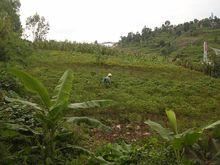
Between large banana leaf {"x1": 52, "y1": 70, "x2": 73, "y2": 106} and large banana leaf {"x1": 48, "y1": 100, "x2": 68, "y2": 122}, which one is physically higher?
large banana leaf {"x1": 52, "y1": 70, "x2": 73, "y2": 106}

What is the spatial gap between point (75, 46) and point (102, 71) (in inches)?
323

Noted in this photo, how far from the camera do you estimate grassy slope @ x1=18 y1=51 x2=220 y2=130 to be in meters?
10.4

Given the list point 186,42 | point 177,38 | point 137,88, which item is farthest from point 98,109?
point 177,38

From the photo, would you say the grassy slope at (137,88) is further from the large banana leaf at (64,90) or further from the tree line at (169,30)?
the tree line at (169,30)

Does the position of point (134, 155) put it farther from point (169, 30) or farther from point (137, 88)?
point (169, 30)

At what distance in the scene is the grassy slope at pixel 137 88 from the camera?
34.1ft

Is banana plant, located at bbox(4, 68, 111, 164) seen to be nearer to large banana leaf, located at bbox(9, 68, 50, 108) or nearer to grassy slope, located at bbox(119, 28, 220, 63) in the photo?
large banana leaf, located at bbox(9, 68, 50, 108)

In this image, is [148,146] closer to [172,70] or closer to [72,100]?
[72,100]

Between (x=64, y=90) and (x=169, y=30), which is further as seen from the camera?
(x=169, y=30)

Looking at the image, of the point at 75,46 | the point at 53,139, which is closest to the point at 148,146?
the point at 53,139

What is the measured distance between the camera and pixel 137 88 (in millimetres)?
13141

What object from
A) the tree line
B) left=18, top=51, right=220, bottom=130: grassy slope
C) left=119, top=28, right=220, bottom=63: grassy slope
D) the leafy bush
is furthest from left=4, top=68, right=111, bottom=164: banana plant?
the tree line

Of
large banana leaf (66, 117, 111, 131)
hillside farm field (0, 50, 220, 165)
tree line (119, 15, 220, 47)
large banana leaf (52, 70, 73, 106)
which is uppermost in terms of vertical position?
tree line (119, 15, 220, 47)

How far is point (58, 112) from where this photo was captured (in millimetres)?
4906
